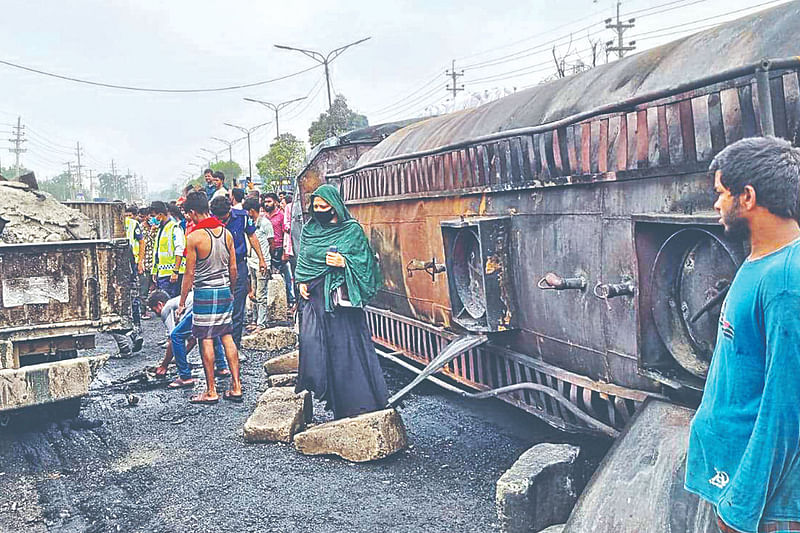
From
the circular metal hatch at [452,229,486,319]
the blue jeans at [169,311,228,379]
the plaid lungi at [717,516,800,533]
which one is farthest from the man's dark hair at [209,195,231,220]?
the plaid lungi at [717,516,800,533]

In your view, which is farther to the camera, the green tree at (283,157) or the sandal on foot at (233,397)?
the green tree at (283,157)

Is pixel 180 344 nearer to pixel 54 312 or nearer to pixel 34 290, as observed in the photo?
pixel 54 312

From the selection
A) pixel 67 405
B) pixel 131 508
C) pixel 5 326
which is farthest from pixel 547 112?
pixel 67 405

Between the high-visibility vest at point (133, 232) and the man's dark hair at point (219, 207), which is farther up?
the high-visibility vest at point (133, 232)

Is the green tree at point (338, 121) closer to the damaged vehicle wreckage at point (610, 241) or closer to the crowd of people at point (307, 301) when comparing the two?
the crowd of people at point (307, 301)

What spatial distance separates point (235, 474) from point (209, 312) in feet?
6.71

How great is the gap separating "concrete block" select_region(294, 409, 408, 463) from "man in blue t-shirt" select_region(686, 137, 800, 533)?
9.66 ft

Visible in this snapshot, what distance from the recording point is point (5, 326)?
533 cm

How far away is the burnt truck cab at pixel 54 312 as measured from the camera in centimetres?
523

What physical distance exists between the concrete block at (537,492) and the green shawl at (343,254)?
2.19 m

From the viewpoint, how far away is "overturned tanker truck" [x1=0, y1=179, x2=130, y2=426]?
524cm

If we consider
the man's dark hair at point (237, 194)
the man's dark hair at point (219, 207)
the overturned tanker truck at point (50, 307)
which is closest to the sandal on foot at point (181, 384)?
the overturned tanker truck at point (50, 307)

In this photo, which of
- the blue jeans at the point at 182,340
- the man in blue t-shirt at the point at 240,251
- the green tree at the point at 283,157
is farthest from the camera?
the green tree at the point at 283,157

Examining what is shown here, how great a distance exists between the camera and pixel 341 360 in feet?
18.8
